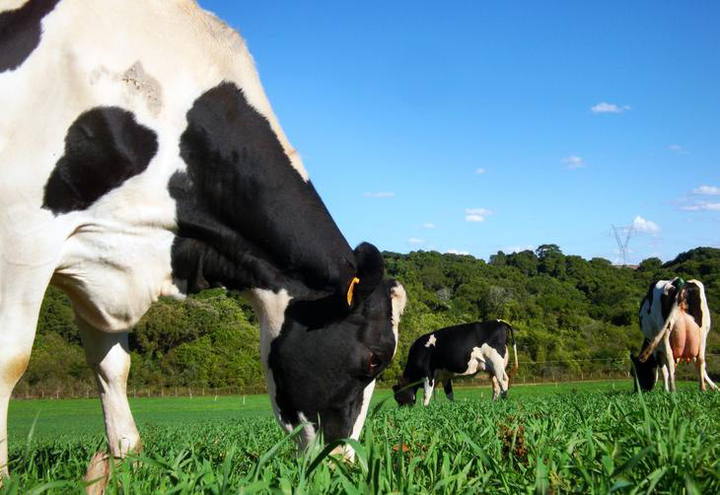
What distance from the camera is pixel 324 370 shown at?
188 inches

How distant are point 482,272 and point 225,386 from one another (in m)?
37.0

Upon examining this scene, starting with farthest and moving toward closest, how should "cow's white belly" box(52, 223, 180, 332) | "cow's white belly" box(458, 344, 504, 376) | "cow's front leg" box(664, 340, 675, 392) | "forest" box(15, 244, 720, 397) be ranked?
1. "forest" box(15, 244, 720, 397)
2. "cow's white belly" box(458, 344, 504, 376)
3. "cow's front leg" box(664, 340, 675, 392)
4. "cow's white belly" box(52, 223, 180, 332)

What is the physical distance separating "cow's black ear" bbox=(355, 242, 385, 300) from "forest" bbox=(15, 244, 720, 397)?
34159 mm

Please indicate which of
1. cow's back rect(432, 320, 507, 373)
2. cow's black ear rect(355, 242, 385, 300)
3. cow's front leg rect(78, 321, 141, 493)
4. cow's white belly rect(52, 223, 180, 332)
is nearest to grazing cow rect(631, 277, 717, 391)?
cow's back rect(432, 320, 507, 373)

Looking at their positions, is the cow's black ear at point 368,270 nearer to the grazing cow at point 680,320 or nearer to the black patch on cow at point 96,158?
the black patch on cow at point 96,158

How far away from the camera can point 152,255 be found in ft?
13.8

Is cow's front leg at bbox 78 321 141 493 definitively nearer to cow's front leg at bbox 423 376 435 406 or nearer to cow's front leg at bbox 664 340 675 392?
cow's front leg at bbox 664 340 675 392

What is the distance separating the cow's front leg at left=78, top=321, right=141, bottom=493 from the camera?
4.61 m

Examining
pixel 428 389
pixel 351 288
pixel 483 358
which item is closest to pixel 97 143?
pixel 351 288

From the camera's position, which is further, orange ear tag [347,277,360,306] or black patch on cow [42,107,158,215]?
orange ear tag [347,277,360,306]

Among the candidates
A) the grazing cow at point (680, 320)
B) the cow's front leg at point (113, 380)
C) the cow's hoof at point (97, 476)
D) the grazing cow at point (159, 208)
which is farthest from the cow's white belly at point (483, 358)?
the cow's hoof at point (97, 476)

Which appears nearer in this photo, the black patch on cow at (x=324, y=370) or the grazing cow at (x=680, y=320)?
the black patch on cow at (x=324, y=370)

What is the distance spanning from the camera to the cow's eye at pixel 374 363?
16.1 ft

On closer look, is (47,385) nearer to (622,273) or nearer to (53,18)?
(53,18)
